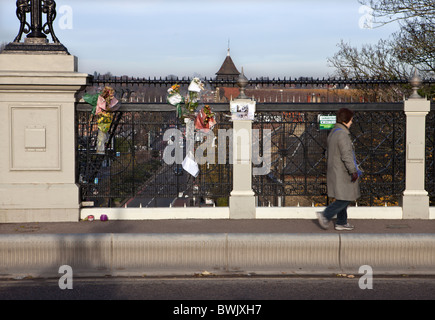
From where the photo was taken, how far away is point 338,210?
982 centimetres

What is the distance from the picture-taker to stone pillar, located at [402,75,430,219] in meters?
11.4

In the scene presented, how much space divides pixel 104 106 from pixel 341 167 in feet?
13.1

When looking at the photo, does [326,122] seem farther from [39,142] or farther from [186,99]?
[39,142]

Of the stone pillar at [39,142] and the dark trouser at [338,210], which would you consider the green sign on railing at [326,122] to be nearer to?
the dark trouser at [338,210]

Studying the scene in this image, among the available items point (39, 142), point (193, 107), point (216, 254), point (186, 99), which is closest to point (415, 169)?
point (193, 107)

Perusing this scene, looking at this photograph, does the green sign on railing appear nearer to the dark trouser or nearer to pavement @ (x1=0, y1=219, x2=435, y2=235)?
pavement @ (x1=0, y1=219, x2=435, y2=235)

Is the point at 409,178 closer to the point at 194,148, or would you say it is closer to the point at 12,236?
the point at 194,148

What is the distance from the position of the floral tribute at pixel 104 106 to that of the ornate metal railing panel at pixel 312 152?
244cm

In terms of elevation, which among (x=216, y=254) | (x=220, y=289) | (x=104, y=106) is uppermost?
(x=104, y=106)

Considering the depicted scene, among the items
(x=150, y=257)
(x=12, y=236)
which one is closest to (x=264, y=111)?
(x=150, y=257)

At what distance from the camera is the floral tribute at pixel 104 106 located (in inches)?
438

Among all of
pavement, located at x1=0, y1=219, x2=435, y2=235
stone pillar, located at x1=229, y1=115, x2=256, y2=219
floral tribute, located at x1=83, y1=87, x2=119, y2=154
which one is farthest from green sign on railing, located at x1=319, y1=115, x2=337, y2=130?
floral tribute, located at x1=83, y1=87, x2=119, y2=154
